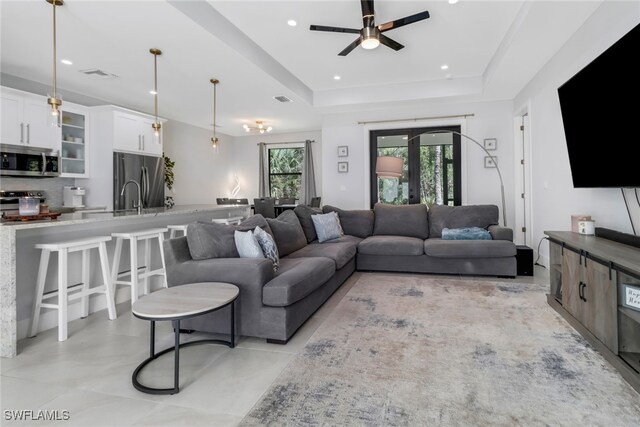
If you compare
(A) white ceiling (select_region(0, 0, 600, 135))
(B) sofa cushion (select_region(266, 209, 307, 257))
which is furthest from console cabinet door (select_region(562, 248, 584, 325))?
(B) sofa cushion (select_region(266, 209, 307, 257))

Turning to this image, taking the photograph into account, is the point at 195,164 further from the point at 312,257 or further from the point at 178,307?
the point at 178,307

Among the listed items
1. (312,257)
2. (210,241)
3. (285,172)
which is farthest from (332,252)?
(285,172)

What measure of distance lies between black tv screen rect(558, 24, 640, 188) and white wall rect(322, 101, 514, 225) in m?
3.01

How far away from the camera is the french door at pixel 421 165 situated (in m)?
6.48

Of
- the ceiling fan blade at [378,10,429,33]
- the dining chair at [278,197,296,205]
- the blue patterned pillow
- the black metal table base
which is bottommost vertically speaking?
the black metal table base

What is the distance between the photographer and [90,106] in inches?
216

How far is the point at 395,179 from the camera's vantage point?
6816 millimetres

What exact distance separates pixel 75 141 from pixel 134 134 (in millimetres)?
845

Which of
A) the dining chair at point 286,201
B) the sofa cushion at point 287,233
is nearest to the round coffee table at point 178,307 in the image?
the sofa cushion at point 287,233

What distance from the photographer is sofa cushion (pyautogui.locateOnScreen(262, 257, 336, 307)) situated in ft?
8.11

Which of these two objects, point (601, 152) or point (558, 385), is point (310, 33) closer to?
point (601, 152)

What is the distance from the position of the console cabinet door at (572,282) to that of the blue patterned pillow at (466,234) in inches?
→ 66.5

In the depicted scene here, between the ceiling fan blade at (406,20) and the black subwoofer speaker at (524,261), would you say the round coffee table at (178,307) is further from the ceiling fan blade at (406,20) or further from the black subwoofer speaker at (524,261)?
the black subwoofer speaker at (524,261)

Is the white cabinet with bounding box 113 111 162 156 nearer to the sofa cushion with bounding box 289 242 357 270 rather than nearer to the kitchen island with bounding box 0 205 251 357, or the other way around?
the kitchen island with bounding box 0 205 251 357
